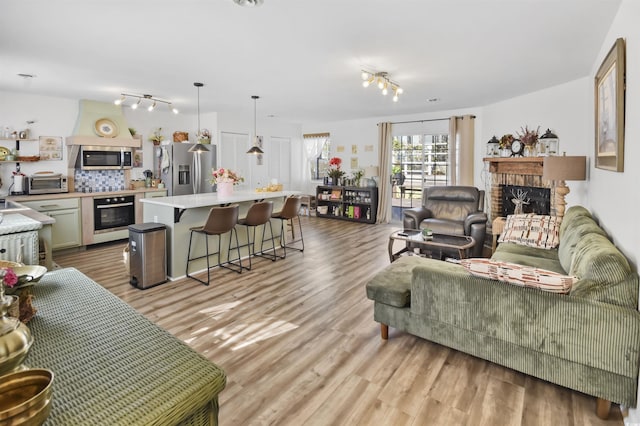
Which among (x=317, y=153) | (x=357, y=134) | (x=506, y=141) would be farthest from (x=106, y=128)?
(x=506, y=141)

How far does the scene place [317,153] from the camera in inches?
389

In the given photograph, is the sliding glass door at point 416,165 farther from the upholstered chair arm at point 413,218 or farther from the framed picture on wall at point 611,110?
the framed picture on wall at point 611,110

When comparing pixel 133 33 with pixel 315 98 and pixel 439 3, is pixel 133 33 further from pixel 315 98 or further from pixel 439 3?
pixel 315 98

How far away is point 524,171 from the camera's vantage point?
18.6 feet

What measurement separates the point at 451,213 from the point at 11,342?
5.98m

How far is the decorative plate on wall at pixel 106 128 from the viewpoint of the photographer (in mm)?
6148

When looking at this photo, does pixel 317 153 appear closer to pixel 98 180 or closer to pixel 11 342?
pixel 98 180

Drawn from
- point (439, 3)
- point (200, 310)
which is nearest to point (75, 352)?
point (200, 310)

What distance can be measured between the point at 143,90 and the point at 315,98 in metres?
2.67

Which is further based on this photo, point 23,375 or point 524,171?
point 524,171

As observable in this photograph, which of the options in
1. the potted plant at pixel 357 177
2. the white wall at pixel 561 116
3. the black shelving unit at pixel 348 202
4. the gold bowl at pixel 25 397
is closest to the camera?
the gold bowl at pixel 25 397

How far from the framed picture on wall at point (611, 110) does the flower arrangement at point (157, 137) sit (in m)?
6.99

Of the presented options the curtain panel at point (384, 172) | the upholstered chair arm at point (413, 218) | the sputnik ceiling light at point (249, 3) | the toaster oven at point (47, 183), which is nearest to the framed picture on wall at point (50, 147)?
the toaster oven at point (47, 183)

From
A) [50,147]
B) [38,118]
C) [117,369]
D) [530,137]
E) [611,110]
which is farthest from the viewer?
[50,147]
